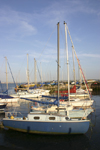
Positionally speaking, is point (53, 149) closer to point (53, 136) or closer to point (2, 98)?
point (53, 136)

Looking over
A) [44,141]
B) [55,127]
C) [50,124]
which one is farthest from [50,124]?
[44,141]

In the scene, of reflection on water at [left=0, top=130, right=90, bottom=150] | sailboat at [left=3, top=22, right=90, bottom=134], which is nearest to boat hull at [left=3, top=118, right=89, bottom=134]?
sailboat at [left=3, top=22, right=90, bottom=134]

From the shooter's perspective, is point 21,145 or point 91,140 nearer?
point 21,145

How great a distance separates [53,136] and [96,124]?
7.59 meters

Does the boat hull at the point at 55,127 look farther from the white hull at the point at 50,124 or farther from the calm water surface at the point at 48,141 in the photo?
the calm water surface at the point at 48,141

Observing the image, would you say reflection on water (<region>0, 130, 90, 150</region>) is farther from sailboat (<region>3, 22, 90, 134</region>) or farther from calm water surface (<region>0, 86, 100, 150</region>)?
sailboat (<region>3, 22, 90, 134</region>)

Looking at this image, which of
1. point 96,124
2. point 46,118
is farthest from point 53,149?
point 96,124

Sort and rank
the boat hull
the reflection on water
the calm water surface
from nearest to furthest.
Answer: the calm water surface
the reflection on water
the boat hull

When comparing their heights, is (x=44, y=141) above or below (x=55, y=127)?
below

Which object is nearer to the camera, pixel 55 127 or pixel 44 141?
pixel 44 141

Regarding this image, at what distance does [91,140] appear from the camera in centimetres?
1448

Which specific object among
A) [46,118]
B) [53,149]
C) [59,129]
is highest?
[46,118]

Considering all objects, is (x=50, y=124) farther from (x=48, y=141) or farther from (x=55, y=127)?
(x=48, y=141)

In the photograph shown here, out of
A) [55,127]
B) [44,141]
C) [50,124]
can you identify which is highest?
[50,124]
